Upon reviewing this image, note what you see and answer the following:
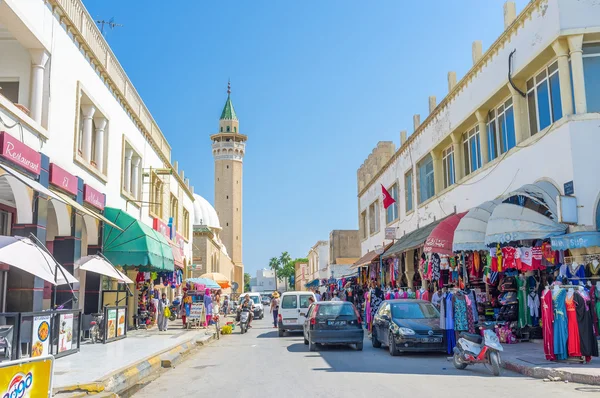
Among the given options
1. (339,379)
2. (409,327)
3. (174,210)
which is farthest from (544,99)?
(174,210)

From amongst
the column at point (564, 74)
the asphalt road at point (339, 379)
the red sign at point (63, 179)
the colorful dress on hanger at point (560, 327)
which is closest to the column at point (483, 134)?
the column at point (564, 74)

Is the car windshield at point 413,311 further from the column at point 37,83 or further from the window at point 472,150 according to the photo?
the column at point 37,83

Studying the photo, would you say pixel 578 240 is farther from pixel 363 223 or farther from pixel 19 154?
pixel 363 223

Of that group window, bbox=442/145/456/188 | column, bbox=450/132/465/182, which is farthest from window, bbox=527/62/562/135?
window, bbox=442/145/456/188

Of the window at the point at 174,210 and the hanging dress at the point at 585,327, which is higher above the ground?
the window at the point at 174,210

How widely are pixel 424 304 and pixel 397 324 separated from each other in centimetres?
157

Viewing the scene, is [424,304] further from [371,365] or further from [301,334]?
[301,334]

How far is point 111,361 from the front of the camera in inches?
474

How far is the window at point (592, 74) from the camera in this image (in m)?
13.6

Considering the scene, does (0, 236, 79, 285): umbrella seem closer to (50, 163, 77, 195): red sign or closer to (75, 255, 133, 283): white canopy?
(50, 163, 77, 195): red sign

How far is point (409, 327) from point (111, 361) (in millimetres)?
6985

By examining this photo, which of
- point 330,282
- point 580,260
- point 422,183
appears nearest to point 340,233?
point 330,282

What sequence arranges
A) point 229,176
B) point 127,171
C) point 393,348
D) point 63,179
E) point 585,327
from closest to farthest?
point 585,327 → point 393,348 → point 63,179 → point 127,171 → point 229,176

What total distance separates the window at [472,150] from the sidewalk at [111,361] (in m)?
11.8
